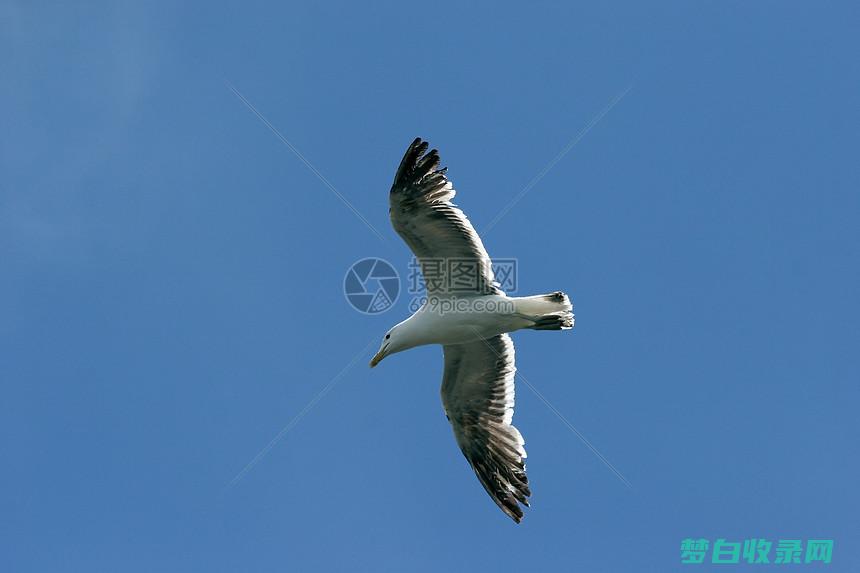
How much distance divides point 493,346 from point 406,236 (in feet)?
7.18

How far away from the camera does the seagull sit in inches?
506

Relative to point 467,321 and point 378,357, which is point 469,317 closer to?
point 467,321

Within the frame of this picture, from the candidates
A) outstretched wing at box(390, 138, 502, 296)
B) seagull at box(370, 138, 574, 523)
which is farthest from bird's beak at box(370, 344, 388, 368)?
outstretched wing at box(390, 138, 502, 296)

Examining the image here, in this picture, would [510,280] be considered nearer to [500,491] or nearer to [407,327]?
[407,327]

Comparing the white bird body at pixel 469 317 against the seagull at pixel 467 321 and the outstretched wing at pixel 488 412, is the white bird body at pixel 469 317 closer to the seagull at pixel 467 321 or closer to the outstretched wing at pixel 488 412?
the seagull at pixel 467 321

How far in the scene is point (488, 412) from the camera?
14438 millimetres

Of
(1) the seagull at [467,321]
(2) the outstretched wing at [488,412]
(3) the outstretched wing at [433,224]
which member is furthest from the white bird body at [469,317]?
(2) the outstretched wing at [488,412]

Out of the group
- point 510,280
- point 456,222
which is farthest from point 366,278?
point 456,222

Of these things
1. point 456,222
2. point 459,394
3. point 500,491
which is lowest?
point 500,491

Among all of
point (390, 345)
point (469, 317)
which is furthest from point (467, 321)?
point (390, 345)

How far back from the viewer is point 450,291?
530 inches

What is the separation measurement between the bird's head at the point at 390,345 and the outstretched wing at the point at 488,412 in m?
0.74

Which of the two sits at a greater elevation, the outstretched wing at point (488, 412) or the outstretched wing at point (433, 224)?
the outstretched wing at point (433, 224)

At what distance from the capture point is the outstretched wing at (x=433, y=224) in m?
12.8
